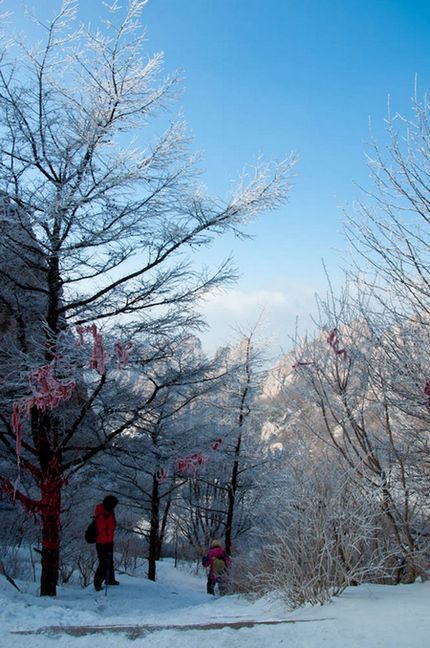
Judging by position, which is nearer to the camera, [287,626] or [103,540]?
[287,626]

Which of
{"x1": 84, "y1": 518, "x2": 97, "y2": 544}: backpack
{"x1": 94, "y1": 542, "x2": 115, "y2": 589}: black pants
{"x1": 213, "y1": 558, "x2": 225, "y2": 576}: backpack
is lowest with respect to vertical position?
{"x1": 213, "y1": 558, "x2": 225, "y2": 576}: backpack

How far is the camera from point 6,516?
496 inches

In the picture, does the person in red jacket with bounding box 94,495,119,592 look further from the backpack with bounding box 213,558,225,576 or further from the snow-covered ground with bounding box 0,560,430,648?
the backpack with bounding box 213,558,225,576

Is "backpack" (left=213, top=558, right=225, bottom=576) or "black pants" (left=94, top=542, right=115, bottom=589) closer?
"black pants" (left=94, top=542, right=115, bottom=589)

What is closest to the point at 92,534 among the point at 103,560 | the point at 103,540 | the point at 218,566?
the point at 103,540

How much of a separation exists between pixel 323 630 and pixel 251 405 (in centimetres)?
1135

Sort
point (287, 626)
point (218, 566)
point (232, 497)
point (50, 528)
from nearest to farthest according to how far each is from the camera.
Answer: point (287, 626) → point (50, 528) → point (218, 566) → point (232, 497)

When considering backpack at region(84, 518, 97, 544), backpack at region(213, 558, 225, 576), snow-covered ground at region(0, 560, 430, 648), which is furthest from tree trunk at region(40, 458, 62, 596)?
backpack at region(213, 558, 225, 576)

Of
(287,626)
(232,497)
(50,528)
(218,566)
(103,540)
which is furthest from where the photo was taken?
(232,497)

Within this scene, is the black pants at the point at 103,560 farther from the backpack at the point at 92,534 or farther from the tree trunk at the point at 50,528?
the tree trunk at the point at 50,528

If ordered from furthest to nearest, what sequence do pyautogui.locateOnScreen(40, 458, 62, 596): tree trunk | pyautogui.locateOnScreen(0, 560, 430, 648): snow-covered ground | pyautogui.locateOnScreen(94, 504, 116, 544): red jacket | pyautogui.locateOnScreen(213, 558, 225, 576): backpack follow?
pyautogui.locateOnScreen(213, 558, 225, 576): backpack, pyautogui.locateOnScreen(94, 504, 116, 544): red jacket, pyautogui.locateOnScreen(40, 458, 62, 596): tree trunk, pyautogui.locateOnScreen(0, 560, 430, 648): snow-covered ground

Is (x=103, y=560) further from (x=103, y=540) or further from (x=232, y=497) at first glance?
(x=232, y=497)

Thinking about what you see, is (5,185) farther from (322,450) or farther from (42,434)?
(322,450)

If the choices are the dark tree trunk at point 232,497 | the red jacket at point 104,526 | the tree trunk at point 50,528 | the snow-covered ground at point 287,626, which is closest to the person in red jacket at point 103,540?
the red jacket at point 104,526
